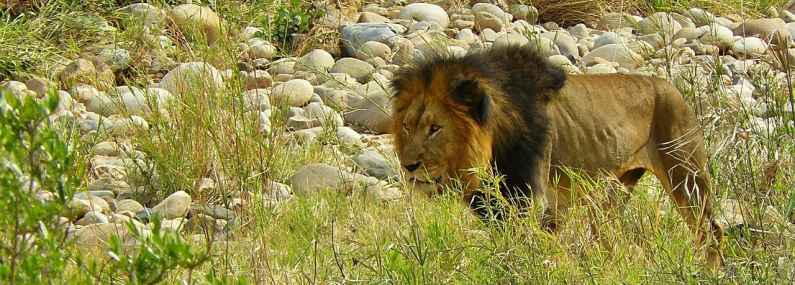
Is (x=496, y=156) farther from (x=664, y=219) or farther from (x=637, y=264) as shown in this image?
(x=637, y=264)

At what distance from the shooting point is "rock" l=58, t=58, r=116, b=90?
8734 millimetres

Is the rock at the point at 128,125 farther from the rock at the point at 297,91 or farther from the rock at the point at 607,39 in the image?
the rock at the point at 607,39

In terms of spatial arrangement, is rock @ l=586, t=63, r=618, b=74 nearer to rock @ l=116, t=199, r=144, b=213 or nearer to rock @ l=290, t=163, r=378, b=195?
rock @ l=290, t=163, r=378, b=195

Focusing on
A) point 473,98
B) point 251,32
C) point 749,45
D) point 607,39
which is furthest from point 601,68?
point 473,98

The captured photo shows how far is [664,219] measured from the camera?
18.7 feet

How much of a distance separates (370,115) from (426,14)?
2.13 meters

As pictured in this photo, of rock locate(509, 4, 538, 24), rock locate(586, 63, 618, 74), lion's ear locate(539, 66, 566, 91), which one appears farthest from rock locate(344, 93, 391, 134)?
lion's ear locate(539, 66, 566, 91)

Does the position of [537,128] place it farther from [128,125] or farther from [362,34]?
[362,34]

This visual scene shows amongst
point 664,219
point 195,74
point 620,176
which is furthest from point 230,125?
point 664,219

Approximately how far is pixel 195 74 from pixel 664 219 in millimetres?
2916

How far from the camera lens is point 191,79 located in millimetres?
7699

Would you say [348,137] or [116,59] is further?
[116,59]

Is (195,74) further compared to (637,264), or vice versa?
(195,74)

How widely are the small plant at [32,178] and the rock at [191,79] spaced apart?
4063 millimetres
